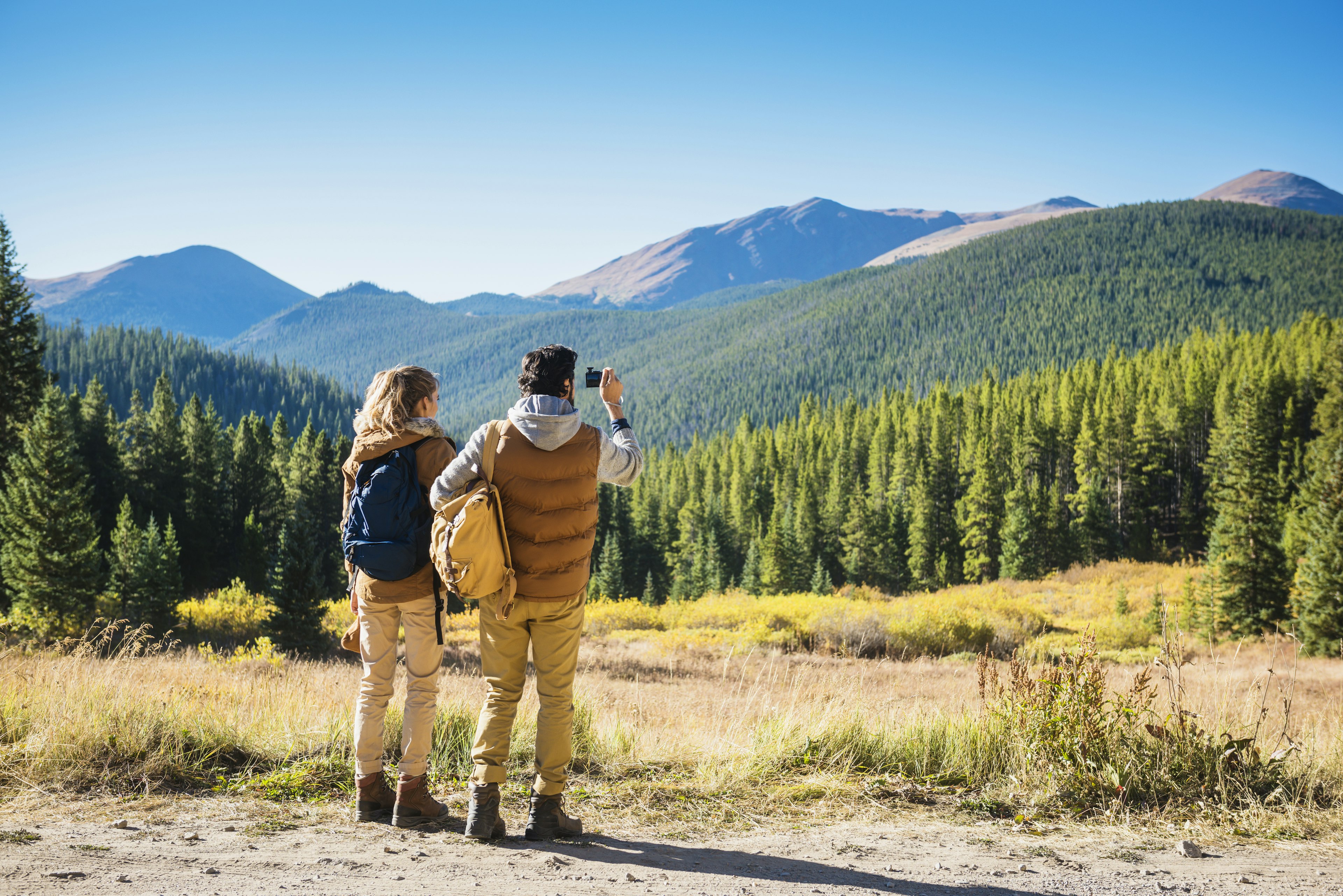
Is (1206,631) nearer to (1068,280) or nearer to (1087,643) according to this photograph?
(1087,643)

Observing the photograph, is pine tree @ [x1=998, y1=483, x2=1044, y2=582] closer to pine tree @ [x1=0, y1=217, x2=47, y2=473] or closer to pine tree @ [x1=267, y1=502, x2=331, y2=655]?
pine tree @ [x1=267, y1=502, x2=331, y2=655]

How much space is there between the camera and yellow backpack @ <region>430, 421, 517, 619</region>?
140 inches

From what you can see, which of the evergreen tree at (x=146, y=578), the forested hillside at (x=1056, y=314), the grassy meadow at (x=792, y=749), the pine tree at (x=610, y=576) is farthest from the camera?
the forested hillside at (x=1056, y=314)

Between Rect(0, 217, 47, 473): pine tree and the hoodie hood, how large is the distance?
23.0 m

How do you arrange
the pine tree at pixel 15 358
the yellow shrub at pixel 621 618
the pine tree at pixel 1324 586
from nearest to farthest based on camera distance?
the pine tree at pixel 15 358, the pine tree at pixel 1324 586, the yellow shrub at pixel 621 618

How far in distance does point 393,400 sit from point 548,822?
225cm

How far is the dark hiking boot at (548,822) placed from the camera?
3732mm

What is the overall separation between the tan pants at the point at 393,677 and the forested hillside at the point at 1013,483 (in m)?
47.0

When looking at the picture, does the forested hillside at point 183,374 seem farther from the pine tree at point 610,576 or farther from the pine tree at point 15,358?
the pine tree at point 15,358

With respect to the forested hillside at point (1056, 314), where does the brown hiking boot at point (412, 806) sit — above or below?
below

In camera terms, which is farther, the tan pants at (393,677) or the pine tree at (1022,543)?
the pine tree at (1022,543)

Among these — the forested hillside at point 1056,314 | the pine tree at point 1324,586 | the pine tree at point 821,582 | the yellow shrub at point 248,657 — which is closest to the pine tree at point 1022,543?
the pine tree at point 821,582

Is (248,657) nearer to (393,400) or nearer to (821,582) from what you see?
(393,400)

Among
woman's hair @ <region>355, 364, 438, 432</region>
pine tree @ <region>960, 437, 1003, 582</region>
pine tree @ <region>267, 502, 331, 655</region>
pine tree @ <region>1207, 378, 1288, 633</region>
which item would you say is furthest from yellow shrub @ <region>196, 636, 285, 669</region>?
pine tree @ <region>960, 437, 1003, 582</region>
